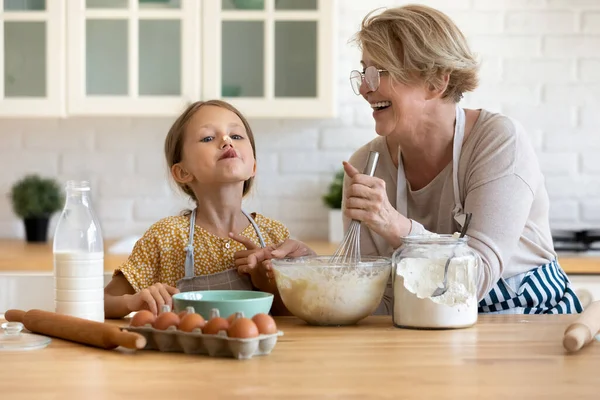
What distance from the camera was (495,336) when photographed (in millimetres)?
1520

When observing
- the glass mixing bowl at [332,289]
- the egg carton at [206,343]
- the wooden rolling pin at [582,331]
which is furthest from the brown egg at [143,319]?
the wooden rolling pin at [582,331]

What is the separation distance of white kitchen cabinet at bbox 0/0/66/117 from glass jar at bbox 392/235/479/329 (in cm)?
209

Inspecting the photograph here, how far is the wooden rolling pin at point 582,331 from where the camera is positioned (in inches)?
53.6

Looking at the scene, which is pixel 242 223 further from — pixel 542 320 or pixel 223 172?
pixel 542 320

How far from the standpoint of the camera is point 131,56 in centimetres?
334

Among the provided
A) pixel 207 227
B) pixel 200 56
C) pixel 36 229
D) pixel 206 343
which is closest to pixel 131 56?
pixel 200 56

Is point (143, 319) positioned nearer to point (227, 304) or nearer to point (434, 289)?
point (227, 304)

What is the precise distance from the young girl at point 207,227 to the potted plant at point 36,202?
1450mm

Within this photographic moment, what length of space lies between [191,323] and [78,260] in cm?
32

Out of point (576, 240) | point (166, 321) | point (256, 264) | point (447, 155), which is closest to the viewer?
point (166, 321)

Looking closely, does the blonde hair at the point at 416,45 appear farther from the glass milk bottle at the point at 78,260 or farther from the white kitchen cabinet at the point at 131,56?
the white kitchen cabinet at the point at 131,56

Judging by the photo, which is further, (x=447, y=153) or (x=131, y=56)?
(x=131, y=56)

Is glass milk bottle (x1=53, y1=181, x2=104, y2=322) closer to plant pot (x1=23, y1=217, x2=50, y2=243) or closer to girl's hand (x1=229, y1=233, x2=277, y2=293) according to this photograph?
girl's hand (x1=229, y1=233, x2=277, y2=293)

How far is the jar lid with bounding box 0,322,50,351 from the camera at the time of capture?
1.40 meters
